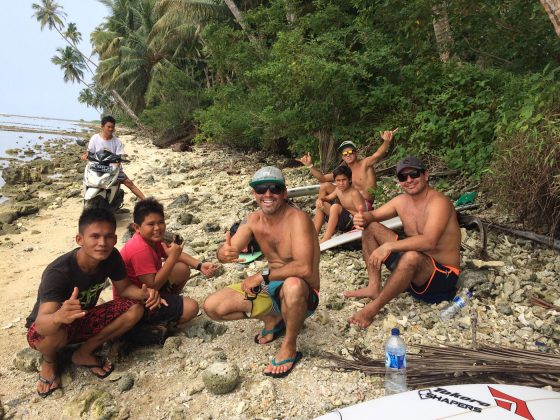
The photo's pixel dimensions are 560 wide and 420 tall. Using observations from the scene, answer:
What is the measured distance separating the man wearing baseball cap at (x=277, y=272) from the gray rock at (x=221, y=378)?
255 mm

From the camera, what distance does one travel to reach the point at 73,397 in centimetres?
299

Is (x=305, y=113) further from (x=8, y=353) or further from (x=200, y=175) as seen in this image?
(x=8, y=353)

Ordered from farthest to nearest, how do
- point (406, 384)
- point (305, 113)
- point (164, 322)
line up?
1. point (305, 113)
2. point (164, 322)
3. point (406, 384)

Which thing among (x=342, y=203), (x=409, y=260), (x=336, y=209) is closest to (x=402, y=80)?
(x=342, y=203)

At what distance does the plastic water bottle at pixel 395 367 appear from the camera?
8.52 ft

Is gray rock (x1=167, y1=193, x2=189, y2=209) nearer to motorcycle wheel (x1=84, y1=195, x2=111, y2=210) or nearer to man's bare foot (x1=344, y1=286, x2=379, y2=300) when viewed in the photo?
motorcycle wheel (x1=84, y1=195, x2=111, y2=210)

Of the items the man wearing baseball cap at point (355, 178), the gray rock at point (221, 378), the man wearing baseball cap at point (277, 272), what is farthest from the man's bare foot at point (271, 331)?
the man wearing baseball cap at point (355, 178)

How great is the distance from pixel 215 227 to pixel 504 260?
396 centimetres

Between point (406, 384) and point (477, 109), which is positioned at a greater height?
point (477, 109)

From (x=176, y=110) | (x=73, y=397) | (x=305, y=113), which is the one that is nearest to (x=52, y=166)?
(x=176, y=110)

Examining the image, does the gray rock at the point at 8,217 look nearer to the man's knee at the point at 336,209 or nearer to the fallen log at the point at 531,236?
the man's knee at the point at 336,209

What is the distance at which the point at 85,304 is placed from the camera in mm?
3002

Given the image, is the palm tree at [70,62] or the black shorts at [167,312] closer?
the black shorts at [167,312]

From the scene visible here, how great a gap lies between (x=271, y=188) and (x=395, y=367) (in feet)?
4.66
